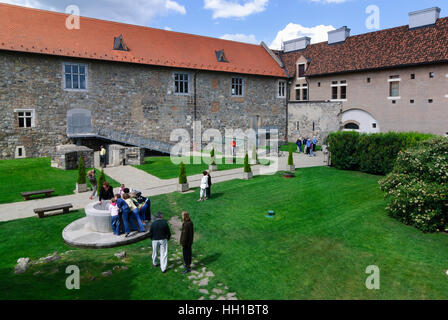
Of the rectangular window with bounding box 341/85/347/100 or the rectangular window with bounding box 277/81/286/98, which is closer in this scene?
the rectangular window with bounding box 341/85/347/100

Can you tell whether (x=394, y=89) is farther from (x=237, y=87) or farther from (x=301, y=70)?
(x=237, y=87)

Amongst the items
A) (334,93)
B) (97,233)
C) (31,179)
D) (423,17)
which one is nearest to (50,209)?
(97,233)

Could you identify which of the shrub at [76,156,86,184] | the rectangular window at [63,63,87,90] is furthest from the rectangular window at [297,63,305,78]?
the shrub at [76,156,86,184]

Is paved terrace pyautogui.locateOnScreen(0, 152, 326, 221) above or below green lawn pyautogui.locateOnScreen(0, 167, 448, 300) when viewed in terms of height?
above

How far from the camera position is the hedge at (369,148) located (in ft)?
68.2

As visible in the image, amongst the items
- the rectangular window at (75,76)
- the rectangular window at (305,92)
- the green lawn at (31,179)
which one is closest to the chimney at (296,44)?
the rectangular window at (305,92)

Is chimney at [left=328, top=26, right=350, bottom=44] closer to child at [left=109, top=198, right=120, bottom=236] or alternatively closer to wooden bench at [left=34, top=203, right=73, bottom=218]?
wooden bench at [left=34, top=203, right=73, bottom=218]

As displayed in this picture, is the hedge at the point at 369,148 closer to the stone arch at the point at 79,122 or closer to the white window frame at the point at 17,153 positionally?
the stone arch at the point at 79,122

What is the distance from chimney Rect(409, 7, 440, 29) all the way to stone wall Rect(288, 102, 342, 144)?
9.44 meters

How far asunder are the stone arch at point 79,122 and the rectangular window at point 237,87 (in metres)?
14.8

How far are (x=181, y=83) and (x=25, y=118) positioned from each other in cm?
1358

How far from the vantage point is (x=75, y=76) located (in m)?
27.9

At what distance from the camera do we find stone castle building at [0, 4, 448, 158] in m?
26.5
